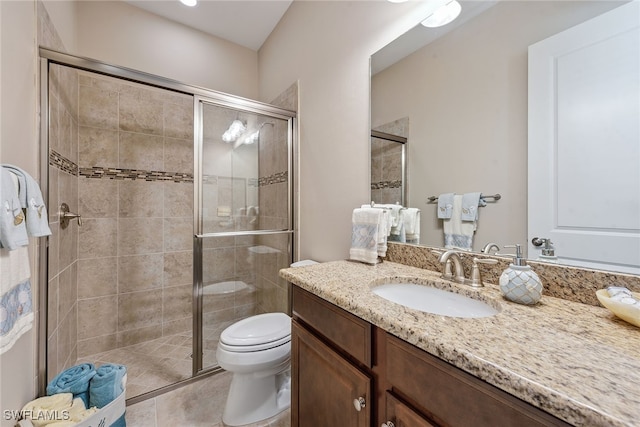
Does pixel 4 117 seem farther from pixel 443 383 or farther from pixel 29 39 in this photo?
pixel 443 383

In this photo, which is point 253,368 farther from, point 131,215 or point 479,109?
point 131,215

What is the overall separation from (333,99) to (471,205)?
1.10 m

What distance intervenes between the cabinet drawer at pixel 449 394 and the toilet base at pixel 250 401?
1.07 meters

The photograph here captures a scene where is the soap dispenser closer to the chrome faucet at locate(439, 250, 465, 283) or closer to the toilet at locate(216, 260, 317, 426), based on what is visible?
the chrome faucet at locate(439, 250, 465, 283)

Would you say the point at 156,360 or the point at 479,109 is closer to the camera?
the point at 479,109

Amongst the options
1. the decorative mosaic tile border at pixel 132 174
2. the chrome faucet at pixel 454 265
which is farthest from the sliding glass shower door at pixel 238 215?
the chrome faucet at pixel 454 265

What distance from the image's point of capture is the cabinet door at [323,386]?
732 millimetres

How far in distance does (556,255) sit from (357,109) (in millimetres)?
1132

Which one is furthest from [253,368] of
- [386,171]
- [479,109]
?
[479,109]

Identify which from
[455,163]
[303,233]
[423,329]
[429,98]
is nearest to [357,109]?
[429,98]

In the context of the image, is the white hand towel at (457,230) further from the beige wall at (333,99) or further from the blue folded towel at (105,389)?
the blue folded towel at (105,389)

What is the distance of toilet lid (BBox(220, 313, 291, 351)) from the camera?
135 centimetres

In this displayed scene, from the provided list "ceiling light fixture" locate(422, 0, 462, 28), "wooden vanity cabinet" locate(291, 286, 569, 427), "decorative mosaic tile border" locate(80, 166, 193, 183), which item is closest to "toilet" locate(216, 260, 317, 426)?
"wooden vanity cabinet" locate(291, 286, 569, 427)

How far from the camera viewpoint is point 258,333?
1.44 meters
